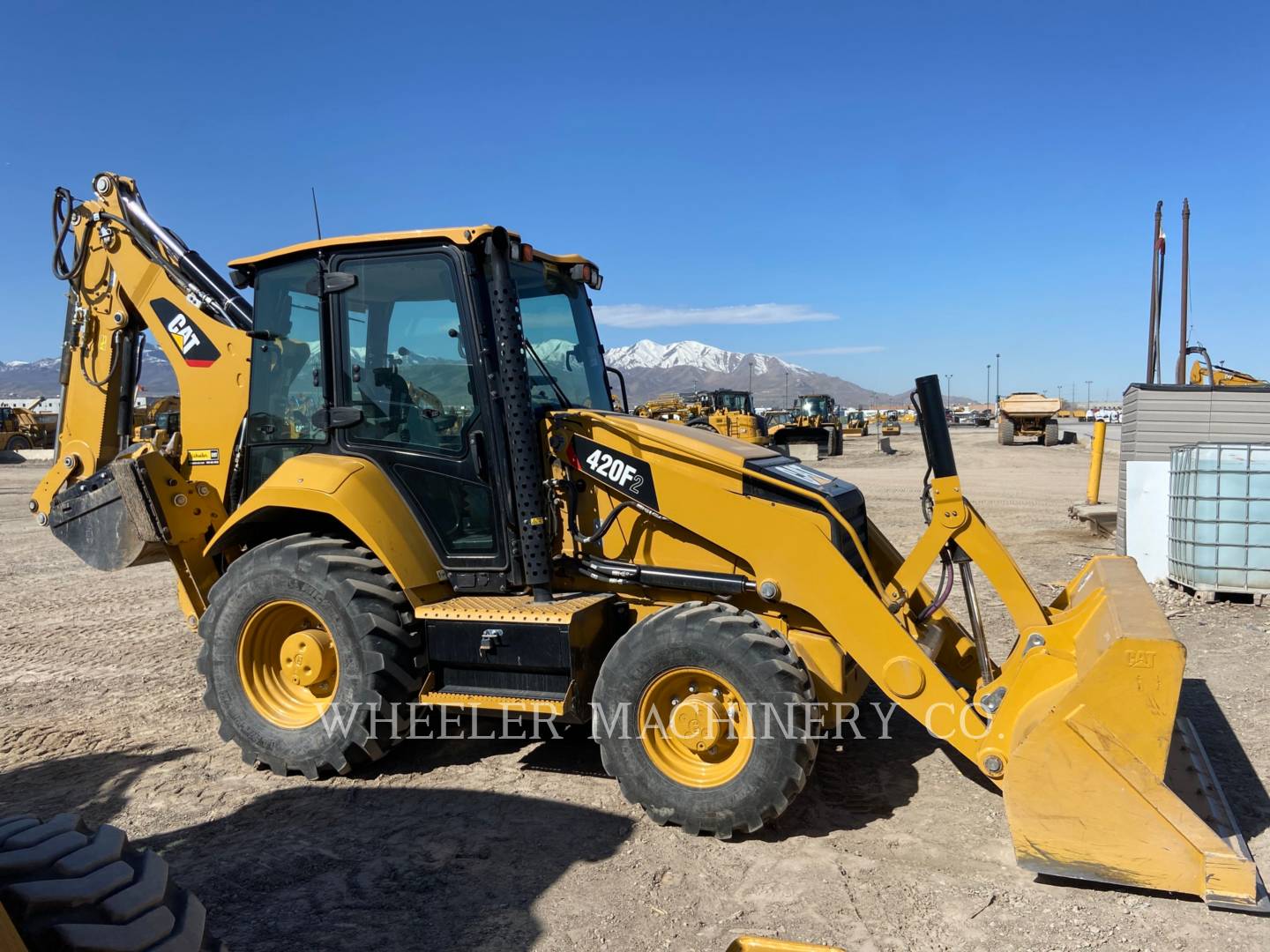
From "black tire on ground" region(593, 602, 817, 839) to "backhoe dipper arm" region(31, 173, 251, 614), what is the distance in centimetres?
287

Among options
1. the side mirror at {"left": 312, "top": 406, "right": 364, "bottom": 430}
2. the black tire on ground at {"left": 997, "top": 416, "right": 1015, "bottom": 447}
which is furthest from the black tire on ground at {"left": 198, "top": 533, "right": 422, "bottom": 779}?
the black tire on ground at {"left": 997, "top": 416, "right": 1015, "bottom": 447}

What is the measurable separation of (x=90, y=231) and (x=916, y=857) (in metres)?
6.00

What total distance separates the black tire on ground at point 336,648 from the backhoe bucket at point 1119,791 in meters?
2.82

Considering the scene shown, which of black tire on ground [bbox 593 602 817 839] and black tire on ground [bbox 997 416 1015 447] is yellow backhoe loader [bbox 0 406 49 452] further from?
black tire on ground [bbox 997 416 1015 447]

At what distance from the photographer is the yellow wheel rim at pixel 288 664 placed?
4.68 m

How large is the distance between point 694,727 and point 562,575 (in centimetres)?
114

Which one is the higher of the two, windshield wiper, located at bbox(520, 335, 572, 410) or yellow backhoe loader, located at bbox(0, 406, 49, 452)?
windshield wiper, located at bbox(520, 335, 572, 410)

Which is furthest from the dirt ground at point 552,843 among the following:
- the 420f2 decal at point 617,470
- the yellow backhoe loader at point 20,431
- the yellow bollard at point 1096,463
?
the yellow backhoe loader at point 20,431

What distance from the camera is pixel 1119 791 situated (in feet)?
10.8

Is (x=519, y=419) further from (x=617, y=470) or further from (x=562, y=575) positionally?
(x=562, y=575)

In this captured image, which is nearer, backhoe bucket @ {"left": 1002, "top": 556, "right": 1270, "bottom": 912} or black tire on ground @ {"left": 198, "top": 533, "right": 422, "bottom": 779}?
backhoe bucket @ {"left": 1002, "top": 556, "right": 1270, "bottom": 912}

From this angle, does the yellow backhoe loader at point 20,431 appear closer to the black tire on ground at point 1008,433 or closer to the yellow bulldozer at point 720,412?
the yellow bulldozer at point 720,412

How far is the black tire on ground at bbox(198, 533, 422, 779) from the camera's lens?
14.6ft

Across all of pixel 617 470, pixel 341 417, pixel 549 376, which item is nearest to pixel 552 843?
pixel 617 470
